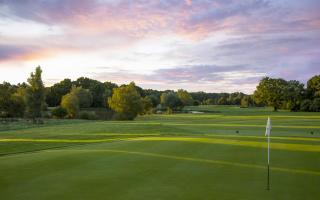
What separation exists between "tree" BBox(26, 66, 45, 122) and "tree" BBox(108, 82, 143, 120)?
724 inches

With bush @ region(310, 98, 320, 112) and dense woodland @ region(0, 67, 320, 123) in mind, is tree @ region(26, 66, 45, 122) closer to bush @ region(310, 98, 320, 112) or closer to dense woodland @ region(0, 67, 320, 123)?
dense woodland @ region(0, 67, 320, 123)

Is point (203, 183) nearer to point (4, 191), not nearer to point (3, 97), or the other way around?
point (4, 191)

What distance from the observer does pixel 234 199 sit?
→ 9.92m

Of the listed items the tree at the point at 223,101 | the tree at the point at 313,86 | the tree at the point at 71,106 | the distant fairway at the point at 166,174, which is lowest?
the distant fairway at the point at 166,174

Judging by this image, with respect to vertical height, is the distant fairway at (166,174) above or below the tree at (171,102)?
below

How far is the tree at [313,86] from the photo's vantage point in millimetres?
90188

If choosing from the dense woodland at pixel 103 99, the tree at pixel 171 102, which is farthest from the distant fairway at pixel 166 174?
the tree at pixel 171 102

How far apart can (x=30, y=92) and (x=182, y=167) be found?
188 ft

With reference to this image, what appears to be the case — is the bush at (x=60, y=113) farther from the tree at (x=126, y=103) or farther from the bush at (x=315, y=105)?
the bush at (x=315, y=105)

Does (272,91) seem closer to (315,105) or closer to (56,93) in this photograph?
(315,105)

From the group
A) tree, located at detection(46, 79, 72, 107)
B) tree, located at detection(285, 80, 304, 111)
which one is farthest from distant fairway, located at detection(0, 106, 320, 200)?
tree, located at detection(46, 79, 72, 107)

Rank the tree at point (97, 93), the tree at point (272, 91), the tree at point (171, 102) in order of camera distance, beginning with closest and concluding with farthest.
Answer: the tree at point (272, 91) → the tree at point (97, 93) → the tree at point (171, 102)

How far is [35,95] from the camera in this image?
6550cm

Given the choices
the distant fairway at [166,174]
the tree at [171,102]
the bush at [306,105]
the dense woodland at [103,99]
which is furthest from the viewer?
the tree at [171,102]
